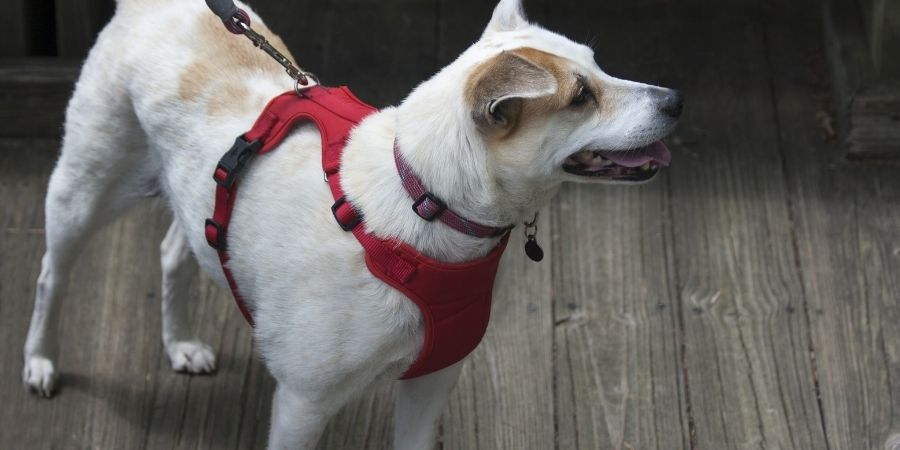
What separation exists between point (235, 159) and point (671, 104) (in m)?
0.96

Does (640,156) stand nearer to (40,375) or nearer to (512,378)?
(512,378)

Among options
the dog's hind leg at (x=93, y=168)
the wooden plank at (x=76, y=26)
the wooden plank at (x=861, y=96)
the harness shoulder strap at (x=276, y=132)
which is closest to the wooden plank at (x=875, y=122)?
the wooden plank at (x=861, y=96)

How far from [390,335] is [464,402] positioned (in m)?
1.00

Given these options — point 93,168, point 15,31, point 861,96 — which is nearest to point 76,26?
point 15,31

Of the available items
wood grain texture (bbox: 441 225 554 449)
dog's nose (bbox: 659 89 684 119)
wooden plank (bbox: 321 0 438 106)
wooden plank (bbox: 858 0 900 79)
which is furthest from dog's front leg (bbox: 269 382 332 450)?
wooden plank (bbox: 858 0 900 79)

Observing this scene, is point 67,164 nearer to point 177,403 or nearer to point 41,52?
point 177,403

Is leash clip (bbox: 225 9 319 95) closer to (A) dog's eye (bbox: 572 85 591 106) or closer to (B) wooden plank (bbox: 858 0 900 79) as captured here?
(A) dog's eye (bbox: 572 85 591 106)

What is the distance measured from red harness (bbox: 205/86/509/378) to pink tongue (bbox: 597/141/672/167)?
0.88ft

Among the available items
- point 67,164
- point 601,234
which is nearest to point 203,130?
point 67,164

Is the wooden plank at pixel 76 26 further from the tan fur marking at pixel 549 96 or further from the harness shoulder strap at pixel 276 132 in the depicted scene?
the tan fur marking at pixel 549 96

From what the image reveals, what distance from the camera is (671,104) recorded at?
2375mm

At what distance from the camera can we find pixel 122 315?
145 inches

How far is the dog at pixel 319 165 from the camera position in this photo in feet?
7.57

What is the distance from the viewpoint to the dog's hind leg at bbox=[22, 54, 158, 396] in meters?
2.94
